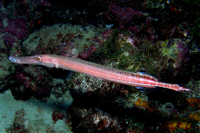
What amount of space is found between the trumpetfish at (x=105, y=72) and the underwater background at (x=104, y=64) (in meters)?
0.25

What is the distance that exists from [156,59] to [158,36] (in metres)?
1.42

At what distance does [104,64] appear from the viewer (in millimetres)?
4363

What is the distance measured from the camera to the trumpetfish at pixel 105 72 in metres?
3.10

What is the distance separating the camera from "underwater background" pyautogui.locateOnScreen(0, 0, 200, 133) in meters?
3.94

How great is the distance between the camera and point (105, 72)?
10.7 ft

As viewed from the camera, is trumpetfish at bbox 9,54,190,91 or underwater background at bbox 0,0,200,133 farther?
underwater background at bbox 0,0,200,133

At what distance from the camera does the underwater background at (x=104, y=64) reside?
Result: 3.94 m

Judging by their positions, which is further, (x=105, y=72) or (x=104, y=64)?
(x=104, y=64)

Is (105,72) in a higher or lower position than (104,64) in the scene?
higher

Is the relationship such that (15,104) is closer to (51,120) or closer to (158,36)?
(51,120)

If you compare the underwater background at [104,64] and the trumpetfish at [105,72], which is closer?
the trumpetfish at [105,72]

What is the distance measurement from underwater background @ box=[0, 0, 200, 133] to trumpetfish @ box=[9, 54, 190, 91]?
0.25 metres

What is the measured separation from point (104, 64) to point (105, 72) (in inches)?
44.5

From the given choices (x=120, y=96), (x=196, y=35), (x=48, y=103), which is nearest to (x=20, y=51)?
(x=48, y=103)
